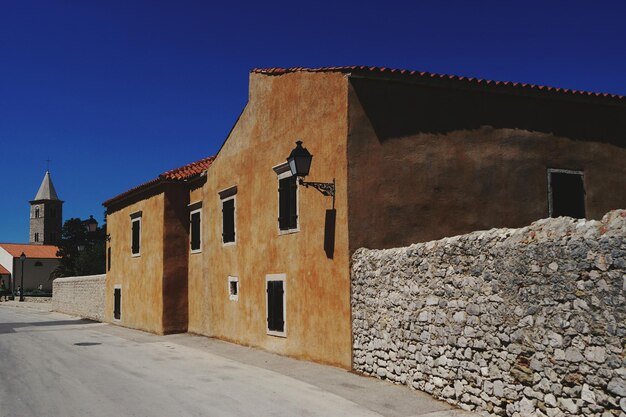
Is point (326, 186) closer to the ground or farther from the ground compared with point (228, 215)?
farther from the ground

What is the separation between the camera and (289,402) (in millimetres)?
8680

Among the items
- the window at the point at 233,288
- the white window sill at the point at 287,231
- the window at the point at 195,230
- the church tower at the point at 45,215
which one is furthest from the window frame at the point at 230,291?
the church tower at the point at 45,215

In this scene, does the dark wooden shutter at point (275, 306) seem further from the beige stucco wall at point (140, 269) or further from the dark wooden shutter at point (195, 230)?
the beige stucco wall at point (140, 269)

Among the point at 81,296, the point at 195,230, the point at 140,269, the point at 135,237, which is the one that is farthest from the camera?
the point at 81,296

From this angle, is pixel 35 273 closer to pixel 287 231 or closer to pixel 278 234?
pixel 278 234

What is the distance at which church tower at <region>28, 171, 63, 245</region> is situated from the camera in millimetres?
103875

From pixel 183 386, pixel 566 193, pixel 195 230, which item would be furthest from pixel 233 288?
pixel 566 193

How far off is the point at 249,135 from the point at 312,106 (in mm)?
3317

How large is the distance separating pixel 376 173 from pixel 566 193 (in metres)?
4.80

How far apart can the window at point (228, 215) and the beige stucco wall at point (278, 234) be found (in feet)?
0.66

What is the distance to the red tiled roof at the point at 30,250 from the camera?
273 feet

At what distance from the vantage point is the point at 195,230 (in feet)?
62.8

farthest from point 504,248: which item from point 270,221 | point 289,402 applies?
point 270,221

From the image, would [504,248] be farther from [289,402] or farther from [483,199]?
[483,199]
